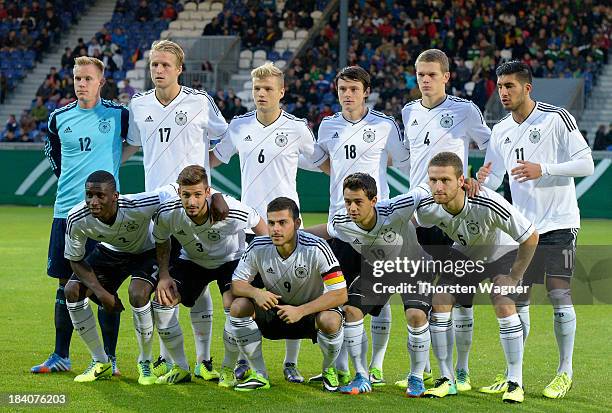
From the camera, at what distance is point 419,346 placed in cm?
691

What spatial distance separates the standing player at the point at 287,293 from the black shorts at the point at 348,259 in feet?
1.15

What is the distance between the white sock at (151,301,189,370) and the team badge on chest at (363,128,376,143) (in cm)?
193

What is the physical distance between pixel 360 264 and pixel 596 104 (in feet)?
63.0

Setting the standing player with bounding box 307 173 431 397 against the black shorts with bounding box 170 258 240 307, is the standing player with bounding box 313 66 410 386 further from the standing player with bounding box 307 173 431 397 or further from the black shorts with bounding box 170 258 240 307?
the black shorts with bounding box 170 258 240 307

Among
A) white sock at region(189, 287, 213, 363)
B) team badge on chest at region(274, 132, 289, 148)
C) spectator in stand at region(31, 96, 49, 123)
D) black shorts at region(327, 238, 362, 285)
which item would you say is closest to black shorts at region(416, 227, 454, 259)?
black shorts at region(327, 238, 362, 285)

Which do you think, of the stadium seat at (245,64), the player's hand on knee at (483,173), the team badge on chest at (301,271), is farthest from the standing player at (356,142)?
the stadium seat at (245,64)

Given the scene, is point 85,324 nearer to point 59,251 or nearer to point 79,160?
point 59,251

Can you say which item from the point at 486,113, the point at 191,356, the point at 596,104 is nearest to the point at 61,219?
the point at 191,356

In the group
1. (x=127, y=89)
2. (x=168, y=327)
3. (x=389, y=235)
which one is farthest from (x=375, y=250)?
(x=127, y=89)

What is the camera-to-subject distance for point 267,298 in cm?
688

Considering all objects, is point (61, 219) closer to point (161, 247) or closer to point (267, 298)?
point (161, 247)

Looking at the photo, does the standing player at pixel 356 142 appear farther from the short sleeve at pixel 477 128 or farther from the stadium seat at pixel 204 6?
the stadium seat at pixel 204 6

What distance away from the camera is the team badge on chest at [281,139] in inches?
310

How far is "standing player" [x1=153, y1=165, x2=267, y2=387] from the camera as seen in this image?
23.5 feet
